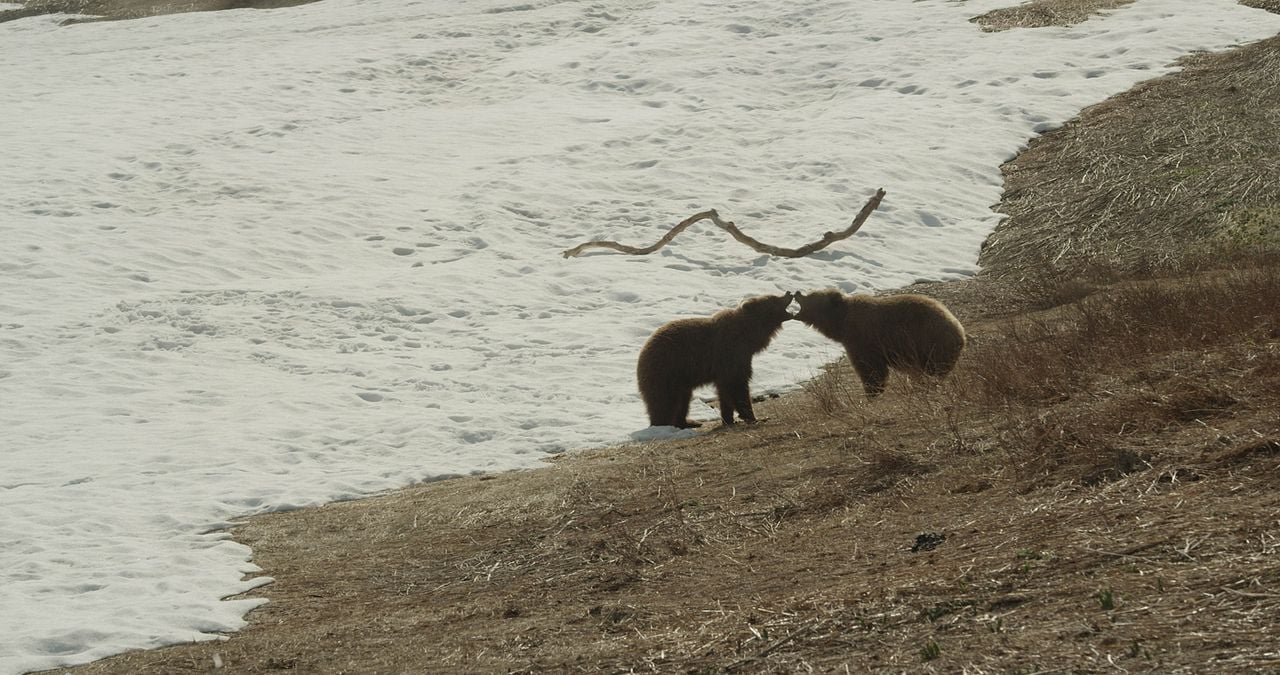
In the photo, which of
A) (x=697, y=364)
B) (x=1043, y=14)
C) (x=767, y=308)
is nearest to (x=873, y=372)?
(x=767, y=308)

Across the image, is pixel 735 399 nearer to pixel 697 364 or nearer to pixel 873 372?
pixel 697 364

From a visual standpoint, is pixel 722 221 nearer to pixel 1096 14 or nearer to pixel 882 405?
pixel 882 405

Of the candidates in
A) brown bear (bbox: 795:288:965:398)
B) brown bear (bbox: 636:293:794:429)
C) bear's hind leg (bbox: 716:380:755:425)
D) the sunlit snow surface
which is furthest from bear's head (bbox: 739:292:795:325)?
the sunlit snow surface

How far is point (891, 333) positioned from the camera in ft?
40.7

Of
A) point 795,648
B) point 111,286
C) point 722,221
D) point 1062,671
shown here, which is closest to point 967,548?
point 795,648

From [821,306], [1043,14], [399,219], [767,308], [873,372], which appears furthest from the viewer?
[1043,14]

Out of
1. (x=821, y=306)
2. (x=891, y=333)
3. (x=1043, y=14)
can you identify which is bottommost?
(x=891, y=333)

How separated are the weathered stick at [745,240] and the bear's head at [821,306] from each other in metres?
7.24

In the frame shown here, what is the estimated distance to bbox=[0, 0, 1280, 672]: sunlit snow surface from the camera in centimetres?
1243

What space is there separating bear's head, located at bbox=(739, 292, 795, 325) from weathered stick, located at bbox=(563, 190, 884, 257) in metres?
7.48

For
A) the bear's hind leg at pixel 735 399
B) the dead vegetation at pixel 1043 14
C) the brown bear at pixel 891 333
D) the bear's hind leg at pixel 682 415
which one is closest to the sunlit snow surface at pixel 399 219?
the bear's hind leg at pixel 682 415

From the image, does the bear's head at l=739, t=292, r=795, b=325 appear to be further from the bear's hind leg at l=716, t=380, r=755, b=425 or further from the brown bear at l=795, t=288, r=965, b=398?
the bear's hind leg at l=716, t=380, r=755, b=425

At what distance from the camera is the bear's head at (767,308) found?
12.8 m

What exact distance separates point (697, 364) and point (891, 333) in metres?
2.02
